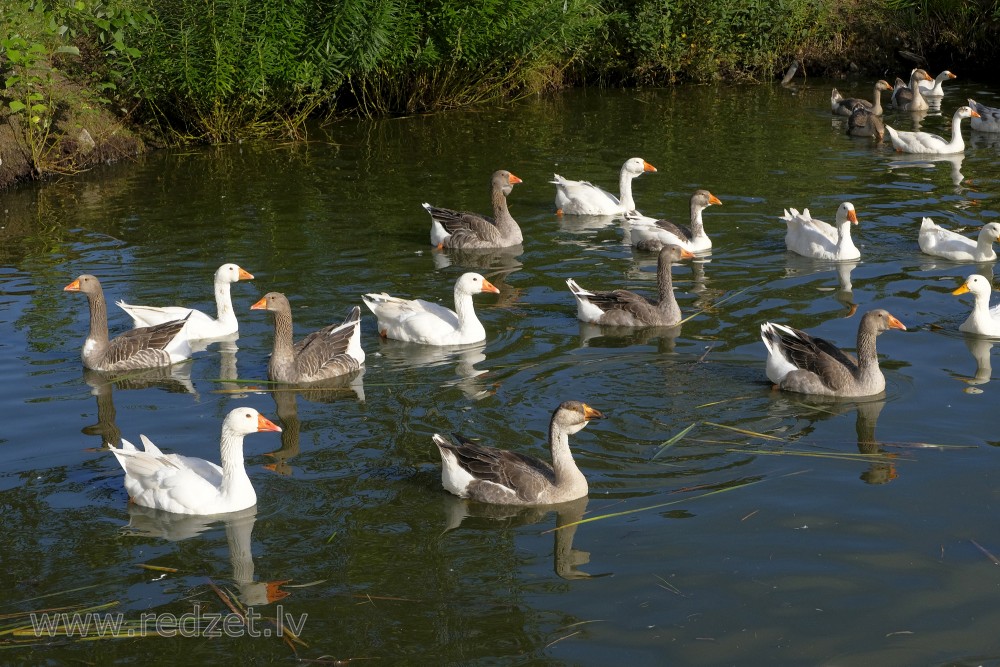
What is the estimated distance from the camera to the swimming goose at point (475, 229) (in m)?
17.3

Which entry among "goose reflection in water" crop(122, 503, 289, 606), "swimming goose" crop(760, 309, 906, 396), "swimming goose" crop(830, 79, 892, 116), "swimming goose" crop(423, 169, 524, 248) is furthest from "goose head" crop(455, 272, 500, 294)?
"swimming goose" crop(830, 79, 892, 116)

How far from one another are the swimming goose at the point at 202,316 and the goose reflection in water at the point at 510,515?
200 inches

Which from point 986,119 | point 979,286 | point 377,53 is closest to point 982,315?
point 979,286

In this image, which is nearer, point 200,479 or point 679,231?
point 200,479

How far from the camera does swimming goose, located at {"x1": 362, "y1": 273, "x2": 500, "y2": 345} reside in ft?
44.1

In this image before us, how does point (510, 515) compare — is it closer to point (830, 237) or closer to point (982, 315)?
point (982, 315)

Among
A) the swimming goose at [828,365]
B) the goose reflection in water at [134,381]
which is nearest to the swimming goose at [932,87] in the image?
the swimming goose at [828,365]

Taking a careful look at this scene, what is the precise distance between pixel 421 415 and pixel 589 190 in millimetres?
8184

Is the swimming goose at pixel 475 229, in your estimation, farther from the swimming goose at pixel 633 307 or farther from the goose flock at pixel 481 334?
the swimming goose at pixel 633 307

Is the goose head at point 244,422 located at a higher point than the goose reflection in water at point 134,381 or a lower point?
higher

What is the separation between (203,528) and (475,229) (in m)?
8.67

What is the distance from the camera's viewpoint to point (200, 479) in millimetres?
9578

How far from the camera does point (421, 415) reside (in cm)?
1148

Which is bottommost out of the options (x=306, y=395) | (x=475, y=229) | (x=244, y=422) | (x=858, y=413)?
(x=306, y=395)
